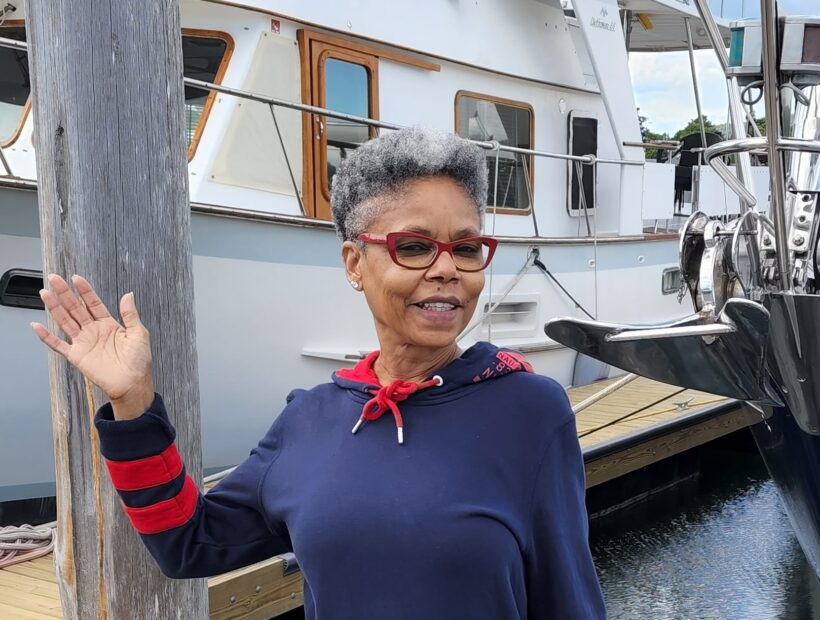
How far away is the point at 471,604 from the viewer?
1339mm

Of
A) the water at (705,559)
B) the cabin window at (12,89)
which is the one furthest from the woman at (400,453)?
the water at (705,559)

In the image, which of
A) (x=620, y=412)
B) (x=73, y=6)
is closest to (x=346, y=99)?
(x=620, y=412)

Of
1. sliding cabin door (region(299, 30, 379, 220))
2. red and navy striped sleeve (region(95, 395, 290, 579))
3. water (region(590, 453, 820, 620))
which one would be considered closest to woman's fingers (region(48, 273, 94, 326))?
red and navy striped sleeve (region(95, 395, 290, 579))

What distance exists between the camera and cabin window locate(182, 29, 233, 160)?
5418 millimetres

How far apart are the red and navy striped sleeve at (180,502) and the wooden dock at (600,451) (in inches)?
78.8

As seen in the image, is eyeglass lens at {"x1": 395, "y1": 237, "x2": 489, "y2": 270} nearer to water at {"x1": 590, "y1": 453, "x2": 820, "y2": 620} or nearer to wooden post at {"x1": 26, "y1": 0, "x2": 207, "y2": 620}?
wooden post at {"x1": 26, "y1": 0, "x2": 207, "y2": 620}

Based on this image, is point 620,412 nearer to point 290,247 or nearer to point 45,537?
point 290,247

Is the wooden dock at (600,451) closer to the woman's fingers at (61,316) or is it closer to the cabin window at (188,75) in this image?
the woman's fingers at (61,316)

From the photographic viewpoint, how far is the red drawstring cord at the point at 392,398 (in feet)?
4.81

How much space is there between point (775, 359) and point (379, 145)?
6.98 feet

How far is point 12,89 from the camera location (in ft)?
17.0

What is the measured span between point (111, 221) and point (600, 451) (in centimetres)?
444

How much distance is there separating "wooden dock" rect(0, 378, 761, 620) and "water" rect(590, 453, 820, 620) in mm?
626

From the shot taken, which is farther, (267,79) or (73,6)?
(267,79)
